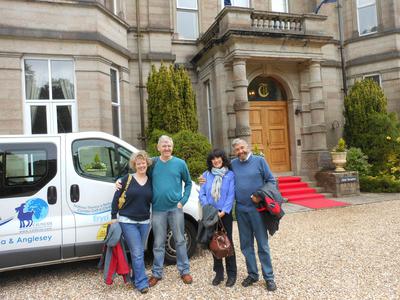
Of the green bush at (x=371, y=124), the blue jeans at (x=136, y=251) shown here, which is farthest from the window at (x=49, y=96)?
the green bush at (x=371, y=124)

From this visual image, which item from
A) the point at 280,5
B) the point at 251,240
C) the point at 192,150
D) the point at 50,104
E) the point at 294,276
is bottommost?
the point at 294,276

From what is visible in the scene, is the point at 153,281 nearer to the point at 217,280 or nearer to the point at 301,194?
the point at 217,280

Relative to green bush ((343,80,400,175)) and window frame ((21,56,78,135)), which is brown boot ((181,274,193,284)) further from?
green bush ((343,80,400,175))

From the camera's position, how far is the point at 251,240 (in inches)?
161

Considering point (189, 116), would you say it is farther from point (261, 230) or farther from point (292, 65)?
point (261, 230)

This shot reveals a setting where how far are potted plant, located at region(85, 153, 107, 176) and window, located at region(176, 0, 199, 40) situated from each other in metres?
8.95

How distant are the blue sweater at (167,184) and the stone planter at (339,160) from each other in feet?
25.0

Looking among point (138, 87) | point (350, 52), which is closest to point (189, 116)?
point (138, 87)

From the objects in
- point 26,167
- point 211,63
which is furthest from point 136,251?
point 211,63

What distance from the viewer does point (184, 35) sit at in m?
12.7

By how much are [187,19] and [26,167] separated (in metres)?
9.94

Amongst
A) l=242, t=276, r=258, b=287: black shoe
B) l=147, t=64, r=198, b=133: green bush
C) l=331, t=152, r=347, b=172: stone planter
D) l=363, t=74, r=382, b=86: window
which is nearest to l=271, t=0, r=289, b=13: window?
l=363, t=74, r=382, b=86: window

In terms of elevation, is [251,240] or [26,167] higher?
[26,167]

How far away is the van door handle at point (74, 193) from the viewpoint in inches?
175
